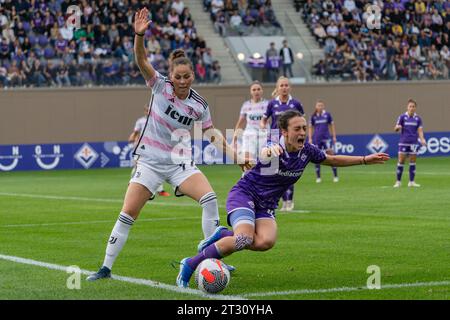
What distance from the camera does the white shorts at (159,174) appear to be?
10586 millimetres

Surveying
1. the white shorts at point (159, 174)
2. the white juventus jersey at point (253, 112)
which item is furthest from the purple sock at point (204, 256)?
the white juventus jersey at point (253, 112)

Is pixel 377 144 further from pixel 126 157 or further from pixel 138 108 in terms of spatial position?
pixel 126 157

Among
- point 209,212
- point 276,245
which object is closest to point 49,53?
point 276,245

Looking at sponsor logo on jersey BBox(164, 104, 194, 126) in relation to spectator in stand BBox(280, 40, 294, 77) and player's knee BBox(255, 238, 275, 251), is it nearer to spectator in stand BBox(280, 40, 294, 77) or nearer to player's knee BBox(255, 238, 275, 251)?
player's knee BBox(255, 238, 275, 251)

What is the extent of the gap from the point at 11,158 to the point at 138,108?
5.76m

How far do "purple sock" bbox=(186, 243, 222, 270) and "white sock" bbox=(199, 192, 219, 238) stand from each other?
86 centimetres

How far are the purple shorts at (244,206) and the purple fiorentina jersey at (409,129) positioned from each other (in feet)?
57.5

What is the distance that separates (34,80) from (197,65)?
258 inches

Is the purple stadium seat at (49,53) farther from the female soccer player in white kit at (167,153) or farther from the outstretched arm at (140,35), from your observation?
the outstretched arm at (140,35)

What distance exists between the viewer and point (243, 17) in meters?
43.8

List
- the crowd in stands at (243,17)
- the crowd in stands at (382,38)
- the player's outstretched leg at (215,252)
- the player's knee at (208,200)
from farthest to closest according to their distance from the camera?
the crowd in stands at (243,17) → the crowd in stands at (382,38) → the player's knee at (208,200) → the player's outstretched leg at (215,252)
